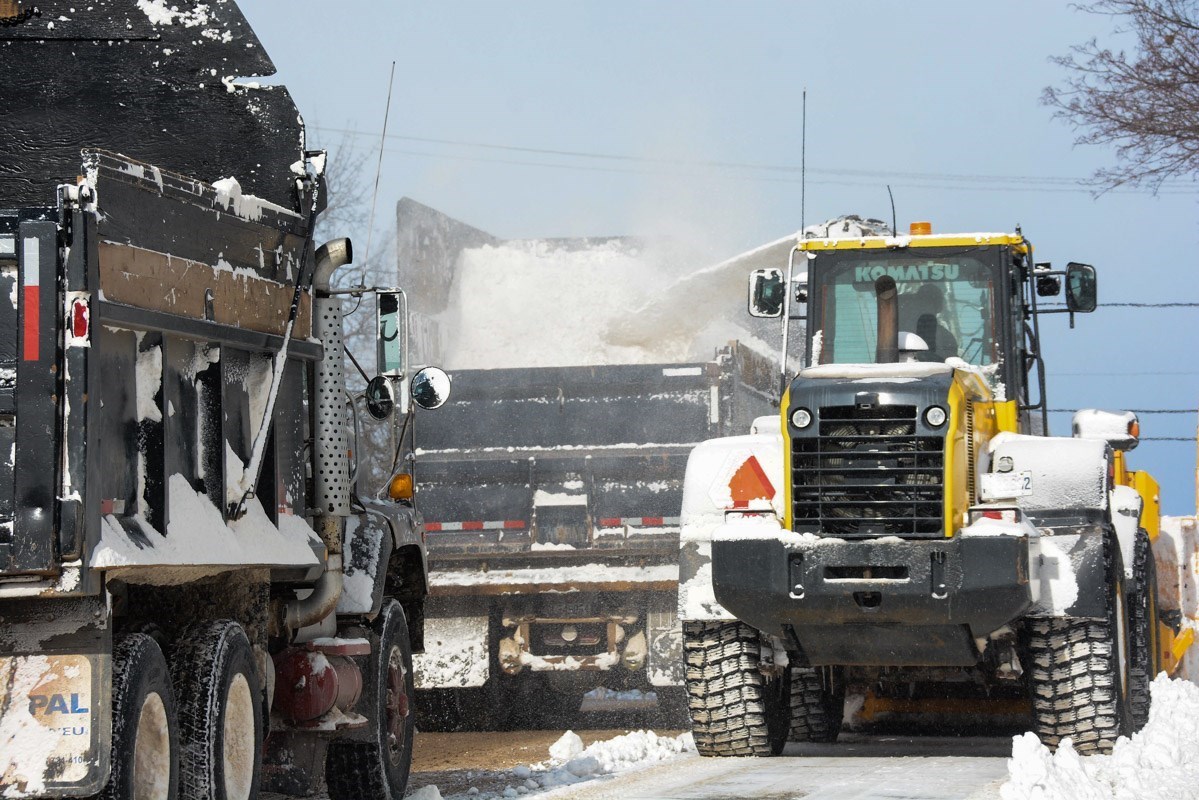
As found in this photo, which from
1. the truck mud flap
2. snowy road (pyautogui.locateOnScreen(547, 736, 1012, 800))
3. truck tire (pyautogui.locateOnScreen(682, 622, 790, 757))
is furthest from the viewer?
truck tire (pyautogui.locateOnScreen(682, 622, 790, 757))

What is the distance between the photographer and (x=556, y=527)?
13141mm

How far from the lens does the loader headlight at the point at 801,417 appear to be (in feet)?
29.3

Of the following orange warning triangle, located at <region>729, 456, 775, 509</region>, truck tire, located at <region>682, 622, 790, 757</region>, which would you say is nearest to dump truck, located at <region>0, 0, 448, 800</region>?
truck tire, located at <region>682, 622, 790, 757</region>

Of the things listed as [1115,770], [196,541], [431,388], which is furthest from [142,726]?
[1115,770]

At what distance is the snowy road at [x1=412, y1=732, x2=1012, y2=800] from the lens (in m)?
7.89

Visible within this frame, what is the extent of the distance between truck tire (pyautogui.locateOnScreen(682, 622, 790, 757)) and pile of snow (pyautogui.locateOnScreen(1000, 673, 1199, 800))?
1.76m

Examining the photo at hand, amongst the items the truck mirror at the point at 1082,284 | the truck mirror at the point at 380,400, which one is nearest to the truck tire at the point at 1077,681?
the truck mirror at the point at 1082,284

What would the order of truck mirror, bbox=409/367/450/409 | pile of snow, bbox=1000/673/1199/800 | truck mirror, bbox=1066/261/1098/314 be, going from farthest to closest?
truck mirror, bbox=1066/261/1098/314
truck mirror, bbox=409/367/450/409
pile of snow, bbox=1000/673/1199/800

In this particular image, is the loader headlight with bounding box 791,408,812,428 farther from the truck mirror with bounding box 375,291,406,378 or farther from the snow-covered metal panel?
the truck mirror with bounding box 375,291,406,378

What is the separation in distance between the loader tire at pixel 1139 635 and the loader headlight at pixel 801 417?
100 inches

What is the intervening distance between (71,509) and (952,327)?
6.11 meters

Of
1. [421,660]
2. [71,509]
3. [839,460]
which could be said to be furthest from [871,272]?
[71,509]

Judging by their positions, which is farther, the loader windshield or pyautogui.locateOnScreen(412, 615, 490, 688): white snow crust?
pyautogui.locateOnScreen(412, 615, 490, 688): white snow crust

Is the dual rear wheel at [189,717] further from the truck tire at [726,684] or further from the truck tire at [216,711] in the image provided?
the truck tire at [726,684]
